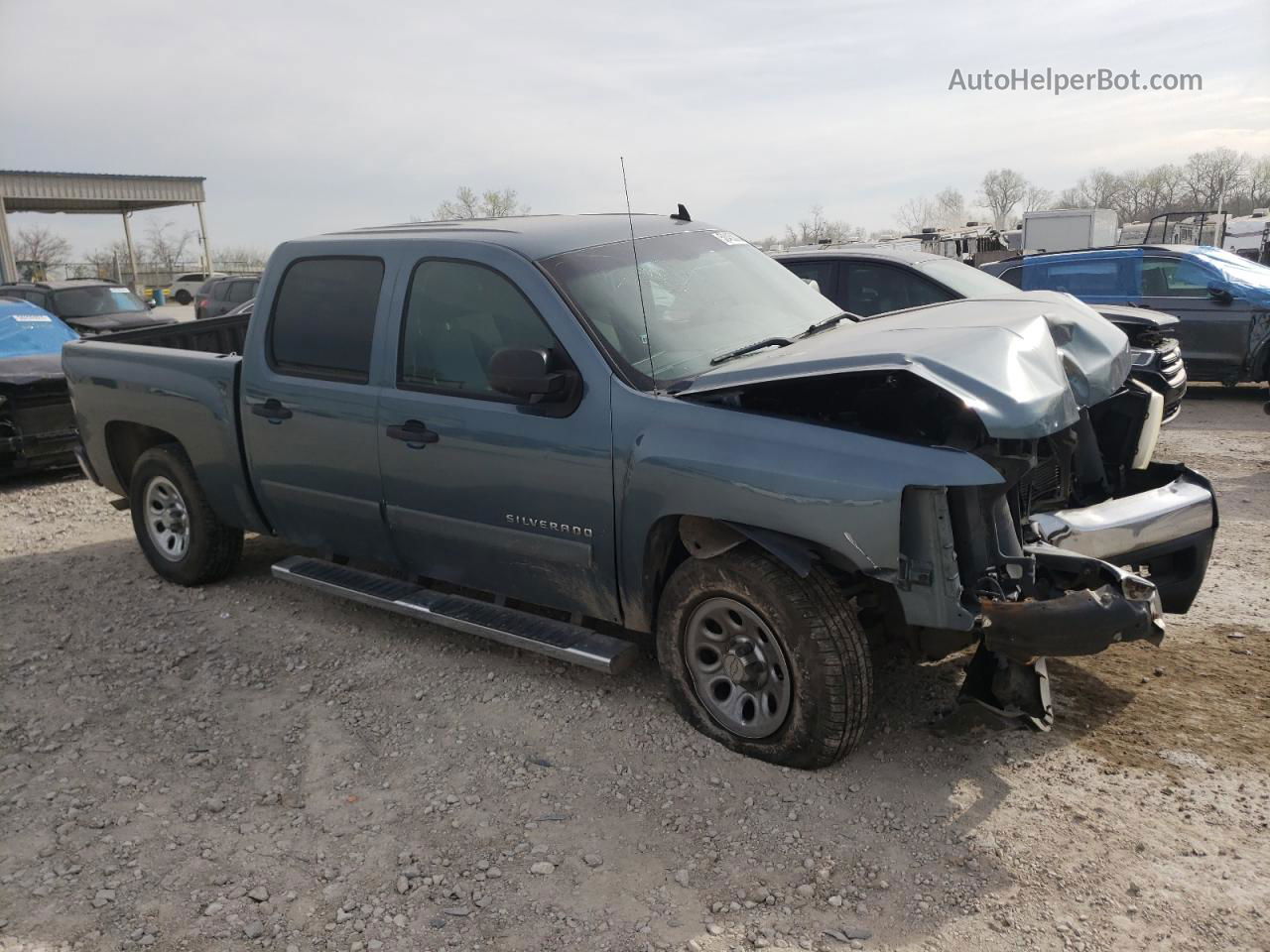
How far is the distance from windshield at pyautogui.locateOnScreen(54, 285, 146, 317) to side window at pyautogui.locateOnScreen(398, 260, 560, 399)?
47.8ft

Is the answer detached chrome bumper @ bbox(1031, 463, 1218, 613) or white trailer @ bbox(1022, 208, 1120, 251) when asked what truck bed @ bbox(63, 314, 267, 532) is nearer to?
detached chrome bumper @ bbox(1031, 463, 1218, 613)

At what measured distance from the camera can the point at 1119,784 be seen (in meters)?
3.47

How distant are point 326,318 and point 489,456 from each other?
1.32 meters

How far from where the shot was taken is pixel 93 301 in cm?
1678

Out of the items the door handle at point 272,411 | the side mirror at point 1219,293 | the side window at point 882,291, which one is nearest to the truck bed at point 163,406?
the door handle at point 272,411

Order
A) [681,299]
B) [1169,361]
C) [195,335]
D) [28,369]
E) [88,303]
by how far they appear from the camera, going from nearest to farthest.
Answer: [681,299] < [195,335] < [1169,361] < [28,369] < [88,303]

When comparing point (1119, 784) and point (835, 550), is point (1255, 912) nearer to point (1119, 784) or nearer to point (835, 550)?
point (1119, 784)

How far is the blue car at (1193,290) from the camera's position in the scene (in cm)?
1084

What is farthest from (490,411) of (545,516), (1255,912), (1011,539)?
(1255,912)

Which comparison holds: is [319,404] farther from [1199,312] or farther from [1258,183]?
[1258,183]

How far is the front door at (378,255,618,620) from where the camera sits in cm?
395

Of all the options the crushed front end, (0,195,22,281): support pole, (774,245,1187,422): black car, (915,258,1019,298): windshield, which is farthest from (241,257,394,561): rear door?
(0,195,22,281): support pole

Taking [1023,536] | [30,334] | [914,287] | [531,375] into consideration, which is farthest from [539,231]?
[30,334]

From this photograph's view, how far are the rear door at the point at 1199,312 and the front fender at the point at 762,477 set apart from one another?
9.54 m
